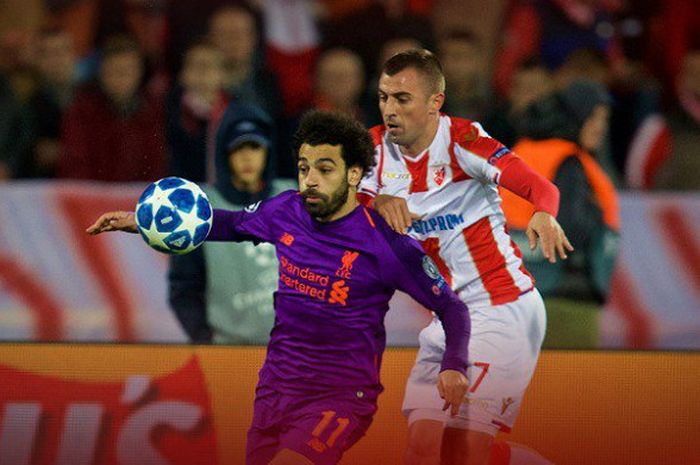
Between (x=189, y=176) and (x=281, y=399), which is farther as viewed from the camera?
(x=189, y=176)

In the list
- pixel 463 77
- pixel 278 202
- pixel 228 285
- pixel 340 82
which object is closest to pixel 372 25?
pixel 340 82

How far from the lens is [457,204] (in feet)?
14.4

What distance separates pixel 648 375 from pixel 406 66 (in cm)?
202

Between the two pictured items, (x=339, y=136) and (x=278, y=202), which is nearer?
(x=339, y=136)

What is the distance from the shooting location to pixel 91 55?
632 centimetres

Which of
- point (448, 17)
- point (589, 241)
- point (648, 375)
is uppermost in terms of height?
point (448, 17)

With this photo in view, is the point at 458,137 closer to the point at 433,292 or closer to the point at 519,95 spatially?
the point at 433,292

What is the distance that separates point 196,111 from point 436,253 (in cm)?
203

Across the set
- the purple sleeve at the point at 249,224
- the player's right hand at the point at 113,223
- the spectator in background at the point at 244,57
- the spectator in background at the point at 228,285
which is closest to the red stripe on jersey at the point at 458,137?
the purple sleeve at the point at 249,224

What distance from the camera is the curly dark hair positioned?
12.9 feet

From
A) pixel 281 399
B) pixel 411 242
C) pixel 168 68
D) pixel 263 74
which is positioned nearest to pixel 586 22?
pixel 263 74

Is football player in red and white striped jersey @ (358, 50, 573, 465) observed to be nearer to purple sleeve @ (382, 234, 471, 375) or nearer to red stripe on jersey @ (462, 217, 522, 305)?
red stripe on jersey @ (462, 217, 522, 305)

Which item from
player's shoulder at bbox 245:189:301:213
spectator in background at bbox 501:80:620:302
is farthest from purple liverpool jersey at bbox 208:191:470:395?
spectator in background at bbox 501:80:620:302

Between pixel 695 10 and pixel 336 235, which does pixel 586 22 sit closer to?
pixel 695 10
